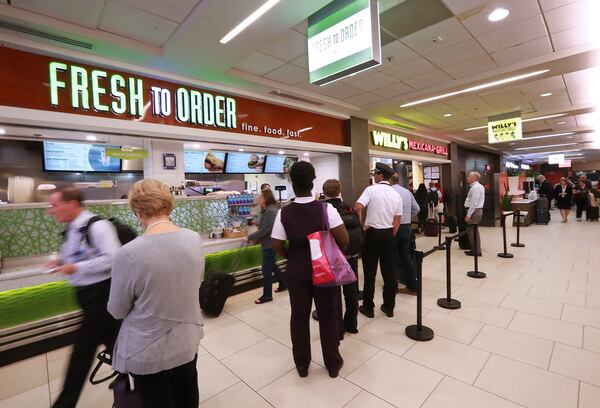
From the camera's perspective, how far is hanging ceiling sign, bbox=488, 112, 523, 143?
25.5 ft

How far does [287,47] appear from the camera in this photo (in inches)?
155

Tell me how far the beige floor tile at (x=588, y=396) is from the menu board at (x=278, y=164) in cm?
706

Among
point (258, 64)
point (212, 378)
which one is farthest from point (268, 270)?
point (258, 64)

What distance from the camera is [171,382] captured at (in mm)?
1521

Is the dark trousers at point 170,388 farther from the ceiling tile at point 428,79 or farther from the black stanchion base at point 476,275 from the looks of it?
the ceiling tile at point 428,79

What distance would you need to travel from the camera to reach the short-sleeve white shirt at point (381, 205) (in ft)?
11.3

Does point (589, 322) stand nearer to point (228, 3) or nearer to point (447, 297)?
point (447, 297)

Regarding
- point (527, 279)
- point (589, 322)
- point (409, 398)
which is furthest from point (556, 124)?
point (409, 398)

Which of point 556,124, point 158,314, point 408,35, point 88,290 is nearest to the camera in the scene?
point 158,314

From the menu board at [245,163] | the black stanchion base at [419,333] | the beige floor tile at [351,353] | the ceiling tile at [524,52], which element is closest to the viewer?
the beige floor tile at [351,353]

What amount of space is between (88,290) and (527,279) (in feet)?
18.8

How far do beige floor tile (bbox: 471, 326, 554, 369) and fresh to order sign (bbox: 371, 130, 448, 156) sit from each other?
5998 mm

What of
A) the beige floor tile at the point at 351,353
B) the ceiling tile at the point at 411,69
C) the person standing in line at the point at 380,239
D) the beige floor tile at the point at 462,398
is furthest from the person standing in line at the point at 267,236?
the ceiling tile at the point at 411,69

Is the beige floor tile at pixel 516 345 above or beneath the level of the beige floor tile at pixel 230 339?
above
